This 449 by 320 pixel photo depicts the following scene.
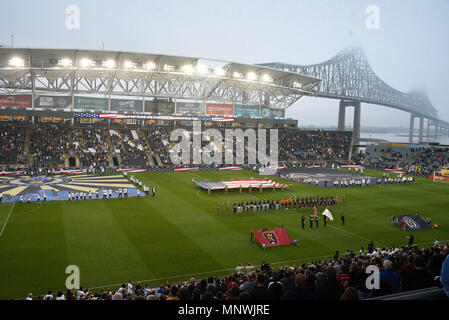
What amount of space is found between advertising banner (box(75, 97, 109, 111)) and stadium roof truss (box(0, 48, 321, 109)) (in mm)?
1164

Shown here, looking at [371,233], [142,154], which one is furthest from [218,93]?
[371,233]

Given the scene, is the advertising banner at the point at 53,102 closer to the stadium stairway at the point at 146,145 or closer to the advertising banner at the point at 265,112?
the stadium stairway at the point at 146,145

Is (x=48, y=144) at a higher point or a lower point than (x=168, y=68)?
lower

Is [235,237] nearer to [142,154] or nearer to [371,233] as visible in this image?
[371,233]

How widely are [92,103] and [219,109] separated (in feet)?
71.5

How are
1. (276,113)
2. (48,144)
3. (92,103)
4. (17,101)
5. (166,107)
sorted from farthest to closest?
1. (276,113)
2. (166,107)
3. (92,103)
4. (17,101)
5. (48,144)

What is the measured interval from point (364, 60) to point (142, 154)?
4842 inches

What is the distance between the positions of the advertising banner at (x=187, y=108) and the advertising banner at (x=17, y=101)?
23189 mm

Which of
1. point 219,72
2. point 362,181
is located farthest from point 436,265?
point 219,72

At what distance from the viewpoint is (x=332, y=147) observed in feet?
241

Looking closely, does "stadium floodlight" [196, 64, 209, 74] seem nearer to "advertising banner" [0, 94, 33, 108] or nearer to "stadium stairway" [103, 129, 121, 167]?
"stadium stairway" [103, 129, 121, 167]

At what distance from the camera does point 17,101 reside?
2071 inches

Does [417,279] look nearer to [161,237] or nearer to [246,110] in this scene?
[161,237]

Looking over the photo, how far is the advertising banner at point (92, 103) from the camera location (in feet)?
184
